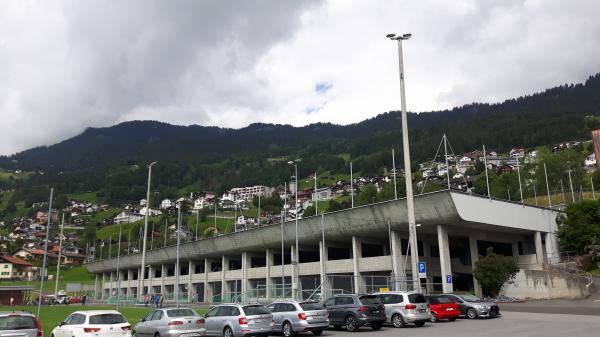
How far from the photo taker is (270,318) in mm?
20703

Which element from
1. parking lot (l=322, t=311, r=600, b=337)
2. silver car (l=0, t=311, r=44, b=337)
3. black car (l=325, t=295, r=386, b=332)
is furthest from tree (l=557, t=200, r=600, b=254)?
silver car (l=0, t=311, r=44, b=337)

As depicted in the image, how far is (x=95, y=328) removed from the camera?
1759 cm

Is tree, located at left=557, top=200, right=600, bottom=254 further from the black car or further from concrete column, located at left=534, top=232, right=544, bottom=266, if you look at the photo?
the black car

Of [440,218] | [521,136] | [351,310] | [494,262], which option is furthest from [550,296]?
[521,136]

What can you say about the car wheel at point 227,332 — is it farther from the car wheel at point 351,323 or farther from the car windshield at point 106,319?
the car wheel at point 351,323

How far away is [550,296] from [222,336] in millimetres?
34842

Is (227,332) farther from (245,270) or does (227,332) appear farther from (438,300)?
(245,270)

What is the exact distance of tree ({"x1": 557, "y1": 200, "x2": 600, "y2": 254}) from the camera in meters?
54.8

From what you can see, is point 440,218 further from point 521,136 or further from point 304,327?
point 521,136

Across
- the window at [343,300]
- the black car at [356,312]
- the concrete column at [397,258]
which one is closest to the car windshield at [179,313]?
the black car at [356,312]

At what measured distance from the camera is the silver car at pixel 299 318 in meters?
21.9

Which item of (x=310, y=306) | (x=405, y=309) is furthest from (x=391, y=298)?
(x=310, y=306)

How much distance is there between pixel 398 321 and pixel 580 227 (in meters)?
39.5

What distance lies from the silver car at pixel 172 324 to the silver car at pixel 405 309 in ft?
32.6
